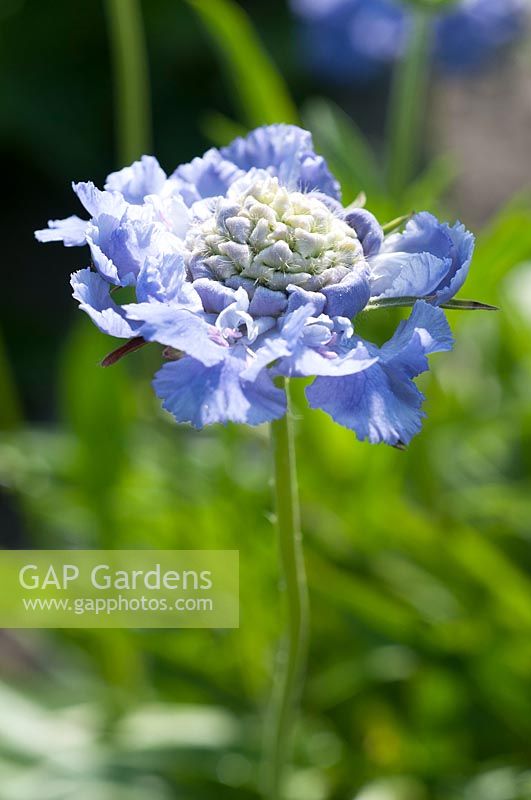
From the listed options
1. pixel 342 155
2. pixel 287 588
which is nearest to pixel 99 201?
pixel 287 588

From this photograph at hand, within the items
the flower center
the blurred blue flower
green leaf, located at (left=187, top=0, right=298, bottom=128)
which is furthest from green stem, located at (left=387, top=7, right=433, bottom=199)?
the blurred blue flower

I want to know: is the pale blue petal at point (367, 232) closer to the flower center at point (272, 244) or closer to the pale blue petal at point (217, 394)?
the flower center at point (272, 244)

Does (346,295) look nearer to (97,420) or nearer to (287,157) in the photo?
(287,157)

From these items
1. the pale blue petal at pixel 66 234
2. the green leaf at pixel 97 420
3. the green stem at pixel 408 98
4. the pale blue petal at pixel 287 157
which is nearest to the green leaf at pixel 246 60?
the green stem at pixel 408 98

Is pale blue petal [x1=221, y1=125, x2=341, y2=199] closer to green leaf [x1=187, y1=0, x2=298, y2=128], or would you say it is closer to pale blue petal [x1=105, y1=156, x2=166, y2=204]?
pale blue petal [x1=105, y1=156, x2=166, y2=204]

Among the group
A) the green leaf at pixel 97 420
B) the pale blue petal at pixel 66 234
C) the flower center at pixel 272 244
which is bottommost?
the flower center at pixel 272 244

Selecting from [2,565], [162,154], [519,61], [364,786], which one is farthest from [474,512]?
[519,61]

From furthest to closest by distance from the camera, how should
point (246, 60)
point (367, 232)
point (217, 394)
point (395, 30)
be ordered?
point (395, 30) → point (246, 60) → point (367, 232) → point (217, 394)
